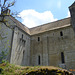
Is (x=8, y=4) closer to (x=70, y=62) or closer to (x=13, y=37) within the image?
(x=13, y=37)

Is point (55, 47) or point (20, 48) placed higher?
point (55, 47)

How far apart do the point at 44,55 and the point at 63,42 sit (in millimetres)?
4459

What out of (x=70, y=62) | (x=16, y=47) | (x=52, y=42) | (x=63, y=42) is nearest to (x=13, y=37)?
(x=16, y=47)

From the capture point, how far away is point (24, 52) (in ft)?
71.5

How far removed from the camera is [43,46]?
72.3 ft

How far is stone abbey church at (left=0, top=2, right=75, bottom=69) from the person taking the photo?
1889cm

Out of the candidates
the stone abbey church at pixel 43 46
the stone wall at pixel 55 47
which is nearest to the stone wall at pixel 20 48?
the stone abbey church at pixel 43 46

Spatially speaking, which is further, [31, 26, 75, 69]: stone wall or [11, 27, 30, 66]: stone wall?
[11, 27, 30, 66]: stone wall

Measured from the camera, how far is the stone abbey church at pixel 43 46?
744 inches

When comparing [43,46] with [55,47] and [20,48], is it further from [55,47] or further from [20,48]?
[20,48]

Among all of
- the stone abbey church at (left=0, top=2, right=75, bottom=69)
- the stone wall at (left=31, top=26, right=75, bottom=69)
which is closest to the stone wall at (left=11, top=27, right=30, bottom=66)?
the stone abbey church at (left=0, top=2, right=75, bottom=69)

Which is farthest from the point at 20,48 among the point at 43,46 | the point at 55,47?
the point at 55,47

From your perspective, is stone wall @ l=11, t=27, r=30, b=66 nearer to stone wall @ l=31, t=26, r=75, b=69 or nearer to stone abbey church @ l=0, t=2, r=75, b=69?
stone abbey church @ l=0, t=2, r=75, b=69

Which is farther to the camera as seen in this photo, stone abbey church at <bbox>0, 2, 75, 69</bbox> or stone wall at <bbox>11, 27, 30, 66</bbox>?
stone wall at <bbox>11, 27, 30, 66</bbox>
